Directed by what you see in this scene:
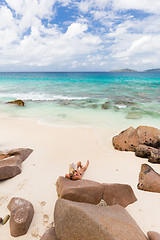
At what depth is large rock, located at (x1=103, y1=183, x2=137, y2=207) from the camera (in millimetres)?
4180

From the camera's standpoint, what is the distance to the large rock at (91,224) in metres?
2.84

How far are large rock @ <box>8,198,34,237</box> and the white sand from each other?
0.15 meters

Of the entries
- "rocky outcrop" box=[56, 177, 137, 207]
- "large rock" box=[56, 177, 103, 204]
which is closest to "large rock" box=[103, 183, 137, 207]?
"rocky outcrop" box=[56, 177, 137, 207]

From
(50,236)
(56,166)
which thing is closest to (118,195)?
(50,236)

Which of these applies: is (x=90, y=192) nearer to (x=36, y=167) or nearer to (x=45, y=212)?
(x=45, y=212)

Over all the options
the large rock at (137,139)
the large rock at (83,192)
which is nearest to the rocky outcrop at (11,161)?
the large rock at (83,192)

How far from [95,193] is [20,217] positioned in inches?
71.6

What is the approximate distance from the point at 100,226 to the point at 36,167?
3894 millimetres

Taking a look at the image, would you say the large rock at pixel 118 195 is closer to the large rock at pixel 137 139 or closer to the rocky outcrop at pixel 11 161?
the rocky outcrop at pixel 11 161

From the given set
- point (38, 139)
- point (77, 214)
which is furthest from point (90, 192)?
point (38, 139)

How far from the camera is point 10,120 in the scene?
12406 millimetres

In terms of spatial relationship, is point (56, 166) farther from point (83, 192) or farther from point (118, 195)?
point (118, 195)

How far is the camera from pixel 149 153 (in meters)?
6.93

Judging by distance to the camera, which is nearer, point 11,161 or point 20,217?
point 20,217
